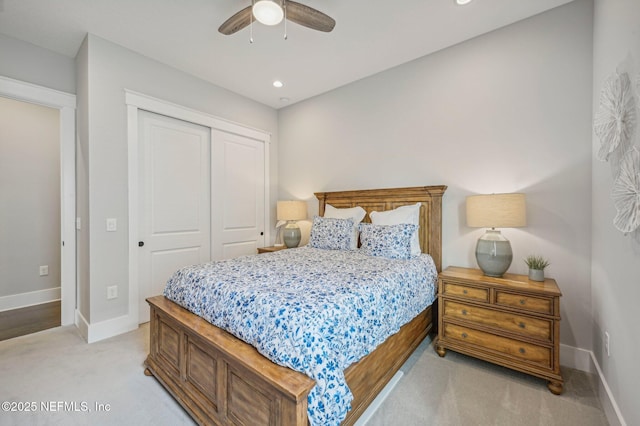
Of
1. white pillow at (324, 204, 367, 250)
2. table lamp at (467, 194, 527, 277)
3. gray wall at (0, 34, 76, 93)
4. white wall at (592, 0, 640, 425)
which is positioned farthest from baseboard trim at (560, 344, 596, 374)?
gray wall at (0, 34, 76, 93)

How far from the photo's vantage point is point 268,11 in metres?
1.77

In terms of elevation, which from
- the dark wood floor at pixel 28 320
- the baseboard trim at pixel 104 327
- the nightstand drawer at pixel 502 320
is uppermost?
the nightstand drawer at pixel 502 320

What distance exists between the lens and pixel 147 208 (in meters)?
2.98

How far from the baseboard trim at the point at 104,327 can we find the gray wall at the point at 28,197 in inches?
53.1

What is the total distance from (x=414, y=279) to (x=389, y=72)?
2.44 metres

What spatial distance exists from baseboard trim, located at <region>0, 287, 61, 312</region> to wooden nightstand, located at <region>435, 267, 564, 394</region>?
15.8ft

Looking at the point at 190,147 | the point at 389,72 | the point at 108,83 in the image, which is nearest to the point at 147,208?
the point at 190,147

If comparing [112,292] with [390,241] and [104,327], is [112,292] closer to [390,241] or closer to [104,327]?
[104,327]

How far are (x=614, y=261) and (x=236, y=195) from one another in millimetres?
3755

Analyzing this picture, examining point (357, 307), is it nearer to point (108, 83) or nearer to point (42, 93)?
point (108, 83)

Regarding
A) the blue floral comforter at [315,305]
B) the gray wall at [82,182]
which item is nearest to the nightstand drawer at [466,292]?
the blue floral comforter at [315,305]

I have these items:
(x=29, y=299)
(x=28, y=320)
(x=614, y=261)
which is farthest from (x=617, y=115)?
(x=29, y=299)

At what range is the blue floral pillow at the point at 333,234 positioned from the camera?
301 cm

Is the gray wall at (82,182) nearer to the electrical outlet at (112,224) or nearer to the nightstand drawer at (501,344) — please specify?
the electrical outlet at (112,224)
